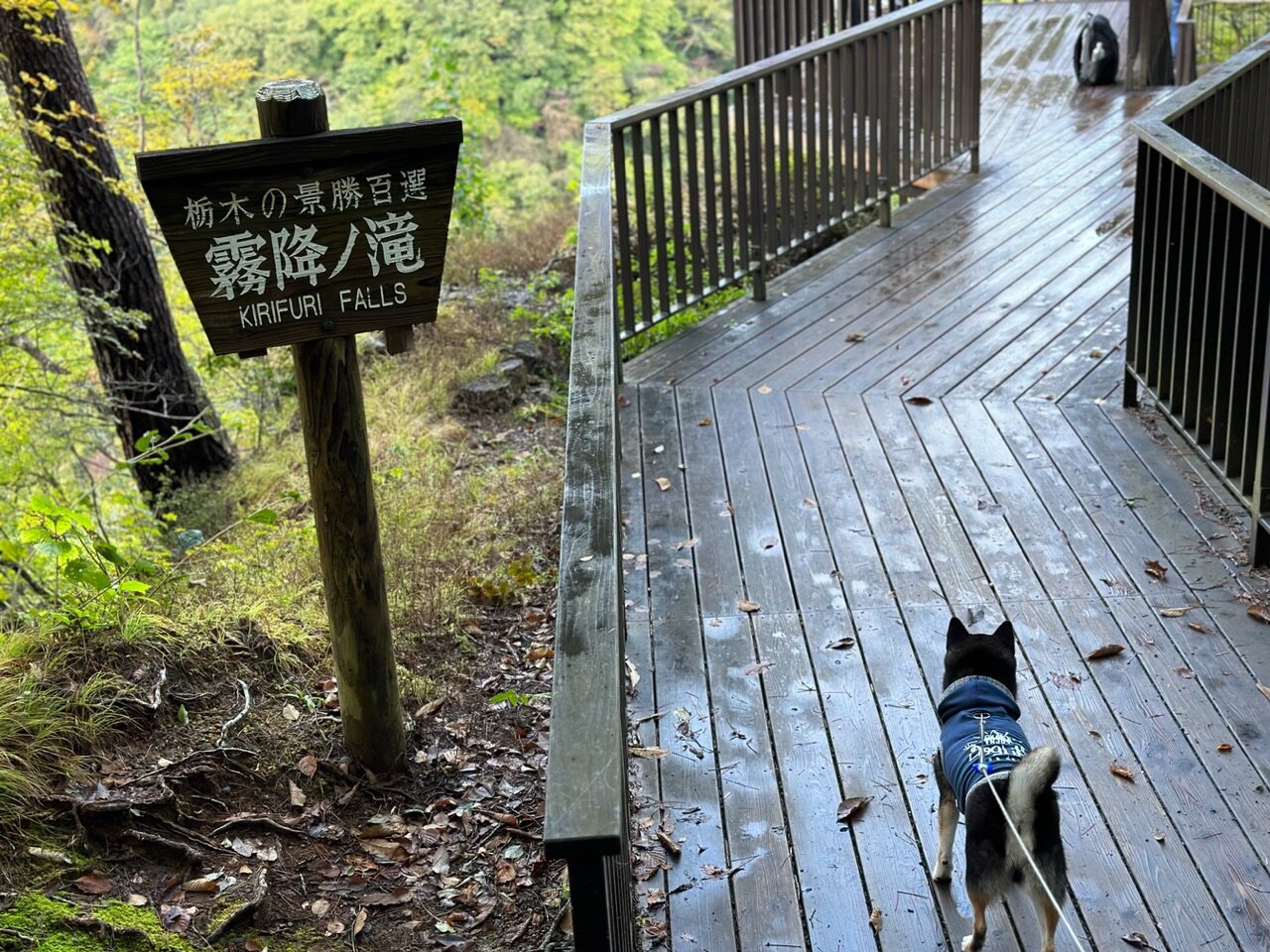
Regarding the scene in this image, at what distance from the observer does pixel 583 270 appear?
423 centimetres

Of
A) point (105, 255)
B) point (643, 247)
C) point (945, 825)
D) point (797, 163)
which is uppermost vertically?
point (797, 163)

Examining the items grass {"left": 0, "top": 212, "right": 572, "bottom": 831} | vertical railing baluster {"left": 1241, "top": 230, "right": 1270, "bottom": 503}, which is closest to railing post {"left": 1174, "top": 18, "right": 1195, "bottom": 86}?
grass {"left": 0, "top": 212, "right": 572, "bottom": 831}

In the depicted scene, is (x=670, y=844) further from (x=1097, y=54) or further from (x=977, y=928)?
(x=1097, y=54)

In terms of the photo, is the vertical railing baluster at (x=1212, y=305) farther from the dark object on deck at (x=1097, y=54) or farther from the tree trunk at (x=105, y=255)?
the dark object on deck at (x=1097, y=54)

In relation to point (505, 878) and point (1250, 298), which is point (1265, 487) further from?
point (505, 878)

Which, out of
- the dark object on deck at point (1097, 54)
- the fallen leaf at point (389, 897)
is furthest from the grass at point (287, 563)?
the dark object on deck at point (1097, 54)

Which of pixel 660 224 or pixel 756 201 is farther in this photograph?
A: pixel 756 201

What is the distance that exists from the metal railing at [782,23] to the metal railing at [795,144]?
171 centimetres

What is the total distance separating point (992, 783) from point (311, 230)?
209 centimetres

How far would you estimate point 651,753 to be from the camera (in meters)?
3.54

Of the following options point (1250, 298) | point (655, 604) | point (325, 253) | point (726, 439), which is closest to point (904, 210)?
point (726, 439)

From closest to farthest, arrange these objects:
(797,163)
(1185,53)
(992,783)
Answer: (992,783) → (797,163) → (1185,53)

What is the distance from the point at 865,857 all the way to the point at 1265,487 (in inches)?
82.6

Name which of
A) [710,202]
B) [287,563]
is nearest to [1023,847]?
[287,563]
